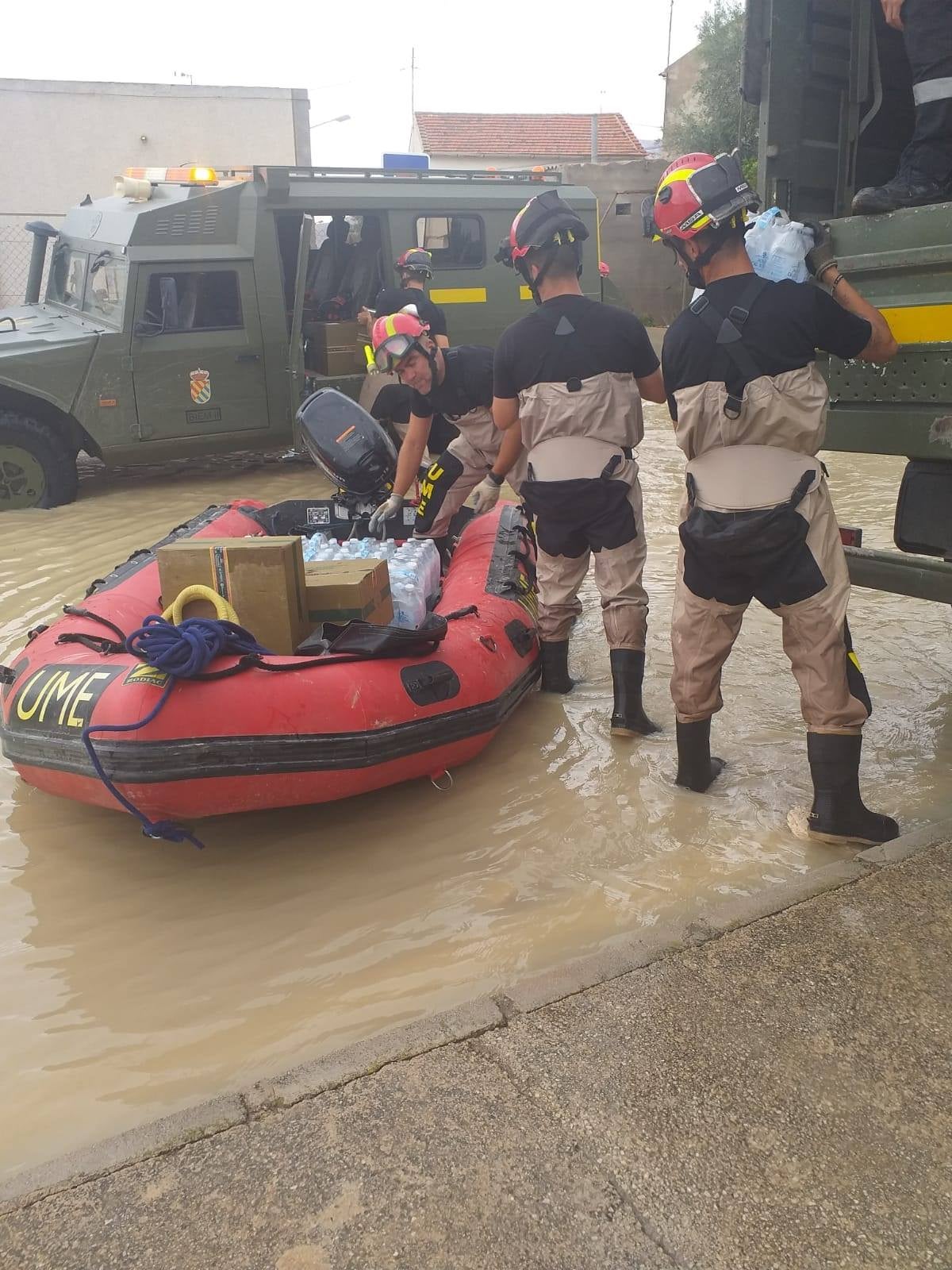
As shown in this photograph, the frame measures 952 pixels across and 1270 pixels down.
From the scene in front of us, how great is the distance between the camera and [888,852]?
2.74m

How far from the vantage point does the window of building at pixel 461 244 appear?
8.69m

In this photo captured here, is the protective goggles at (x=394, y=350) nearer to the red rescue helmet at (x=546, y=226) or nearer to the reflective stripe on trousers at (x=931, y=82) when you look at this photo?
the red rescue helmet at (x=546, y=226)

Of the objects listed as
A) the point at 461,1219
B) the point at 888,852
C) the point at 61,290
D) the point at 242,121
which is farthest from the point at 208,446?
the point at 242,121

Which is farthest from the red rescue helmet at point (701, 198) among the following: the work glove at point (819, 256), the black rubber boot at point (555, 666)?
the black rubber boot at point (555, 666)

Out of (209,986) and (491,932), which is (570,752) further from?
(209,986)

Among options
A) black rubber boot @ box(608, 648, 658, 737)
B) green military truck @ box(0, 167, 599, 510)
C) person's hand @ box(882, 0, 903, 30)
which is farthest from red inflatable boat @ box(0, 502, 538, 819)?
green military truck @ box(0, 167, 599, 510)

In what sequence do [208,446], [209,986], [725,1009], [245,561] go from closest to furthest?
[725,1009] < [209,986] < [245,561] < [208,446]

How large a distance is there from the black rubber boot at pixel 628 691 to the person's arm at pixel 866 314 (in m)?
1.44

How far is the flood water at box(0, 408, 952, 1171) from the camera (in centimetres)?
239

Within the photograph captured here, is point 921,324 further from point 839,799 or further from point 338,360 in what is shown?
point 338,360

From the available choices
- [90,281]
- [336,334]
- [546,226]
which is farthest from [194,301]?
[546,226]

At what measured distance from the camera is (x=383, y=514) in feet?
16.1

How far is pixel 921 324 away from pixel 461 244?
6.45m

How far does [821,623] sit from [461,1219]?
1.85 meters
